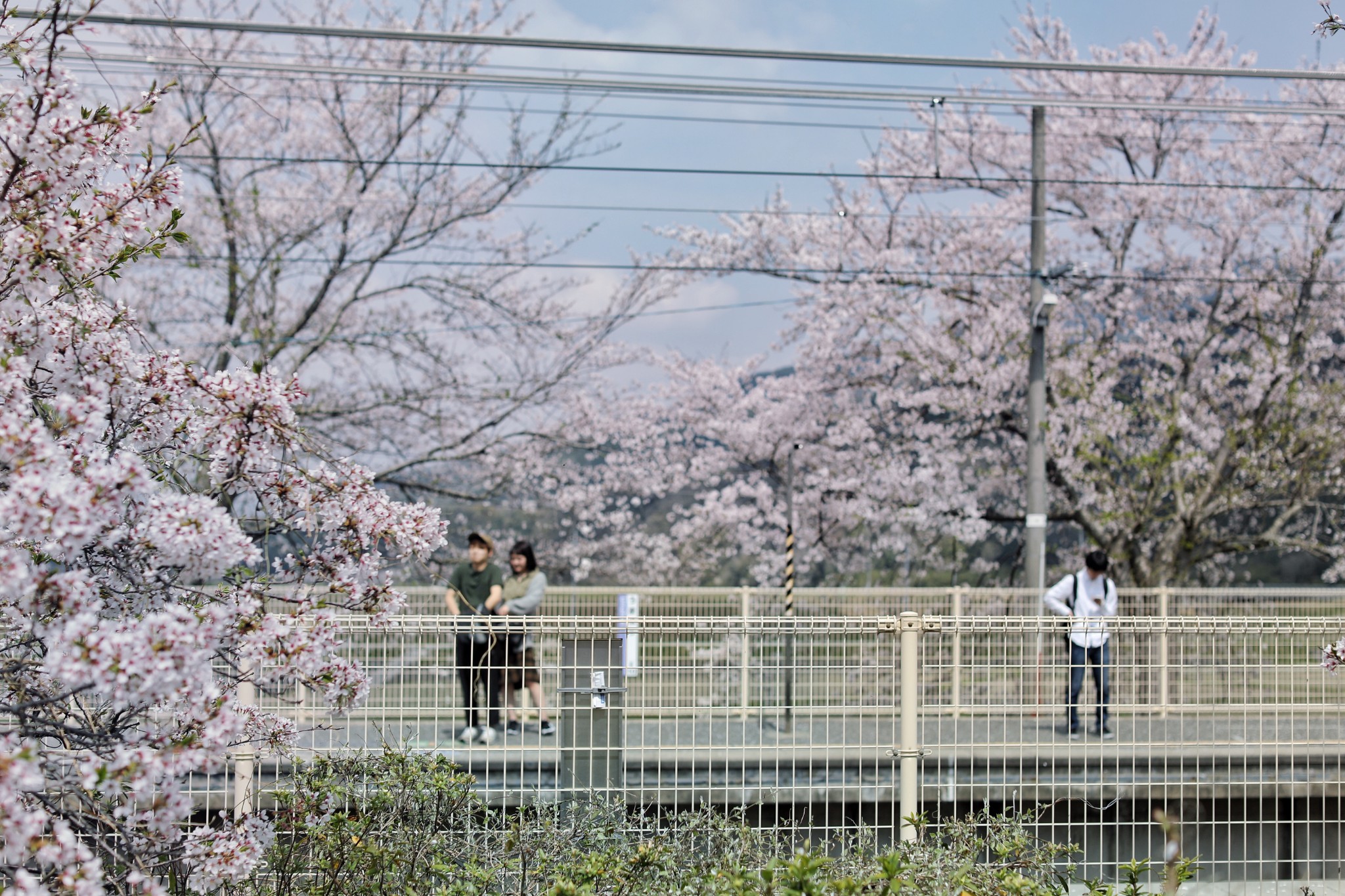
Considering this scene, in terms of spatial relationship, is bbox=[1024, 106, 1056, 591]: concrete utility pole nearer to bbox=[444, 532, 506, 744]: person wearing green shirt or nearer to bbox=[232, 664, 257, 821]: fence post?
bbox=[444, 532, 506, 744]: person wearing green shirt

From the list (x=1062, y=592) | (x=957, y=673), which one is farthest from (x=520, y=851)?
(x=1062, y=592)

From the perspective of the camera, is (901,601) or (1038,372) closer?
(901,601)

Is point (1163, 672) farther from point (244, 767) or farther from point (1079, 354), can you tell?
point (1079, 354)

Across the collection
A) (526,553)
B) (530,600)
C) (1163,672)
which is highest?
(526,553)

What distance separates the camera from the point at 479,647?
6480 millimetres

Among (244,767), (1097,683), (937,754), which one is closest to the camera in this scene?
(244,767)

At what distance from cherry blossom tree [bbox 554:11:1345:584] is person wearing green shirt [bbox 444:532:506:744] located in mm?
8617

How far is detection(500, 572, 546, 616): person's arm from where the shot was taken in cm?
880

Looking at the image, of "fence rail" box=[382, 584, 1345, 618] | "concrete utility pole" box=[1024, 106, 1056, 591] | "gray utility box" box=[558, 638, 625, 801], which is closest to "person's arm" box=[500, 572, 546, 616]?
"fence rail" box=[382, 584, 1345, 618]

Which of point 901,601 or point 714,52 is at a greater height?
point 714,52

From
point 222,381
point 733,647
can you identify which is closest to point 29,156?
point 222,381

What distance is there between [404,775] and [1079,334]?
1586 cm

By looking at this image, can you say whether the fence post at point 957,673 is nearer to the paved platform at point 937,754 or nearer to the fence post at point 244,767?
the paved platform at point 937,754

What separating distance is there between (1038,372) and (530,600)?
8053mm
